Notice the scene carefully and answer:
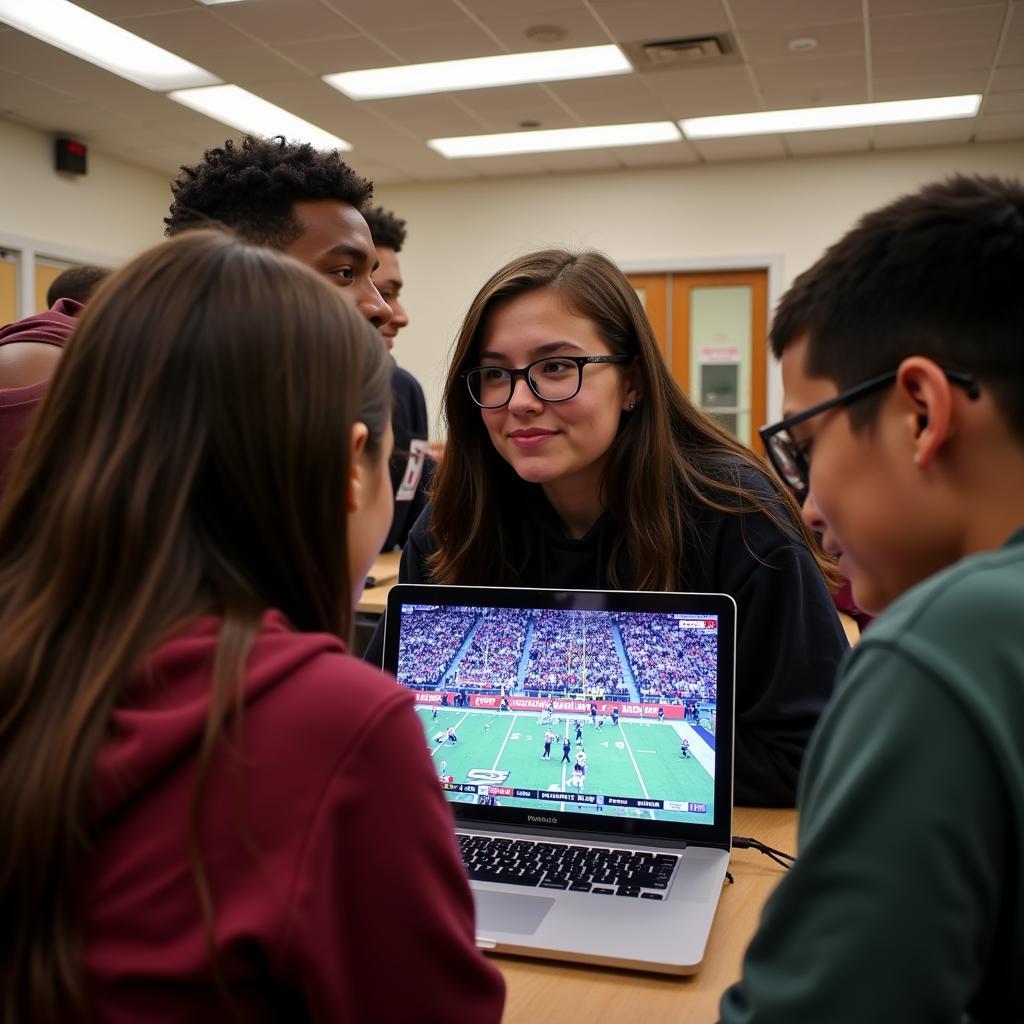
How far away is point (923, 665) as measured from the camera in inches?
24.3

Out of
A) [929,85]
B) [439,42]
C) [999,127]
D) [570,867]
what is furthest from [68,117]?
[570,867]

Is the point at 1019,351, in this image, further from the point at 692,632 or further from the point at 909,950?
the point at 692,632

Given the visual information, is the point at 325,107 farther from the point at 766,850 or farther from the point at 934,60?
the point at 766,850

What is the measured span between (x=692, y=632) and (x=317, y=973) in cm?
69

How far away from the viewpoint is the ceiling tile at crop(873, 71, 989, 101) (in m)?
5.54

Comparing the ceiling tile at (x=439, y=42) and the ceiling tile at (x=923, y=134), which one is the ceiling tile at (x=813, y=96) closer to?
the ceiling tile at (x=923, y=134)

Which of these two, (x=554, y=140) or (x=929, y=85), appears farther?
(x=554, y=140)

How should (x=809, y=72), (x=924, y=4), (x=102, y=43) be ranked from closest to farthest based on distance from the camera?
(x=924, y=4)
(x=102, y=43)
(x=809, y=72)

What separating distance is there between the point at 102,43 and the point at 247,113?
3.70 ft

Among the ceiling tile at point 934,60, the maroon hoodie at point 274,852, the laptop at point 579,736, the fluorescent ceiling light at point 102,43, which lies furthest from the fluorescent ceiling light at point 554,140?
the maroon hoodie at point 274,852

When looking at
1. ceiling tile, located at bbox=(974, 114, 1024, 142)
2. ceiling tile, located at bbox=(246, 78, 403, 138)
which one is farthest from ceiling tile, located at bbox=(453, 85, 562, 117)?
ceiling tile, located at bbox=(974, 114, 1024, 142)

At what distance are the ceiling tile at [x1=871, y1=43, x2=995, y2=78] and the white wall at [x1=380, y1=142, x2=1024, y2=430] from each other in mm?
1378

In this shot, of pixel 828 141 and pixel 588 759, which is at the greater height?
pixel 828 141

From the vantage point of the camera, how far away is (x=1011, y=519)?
2.45 ft
